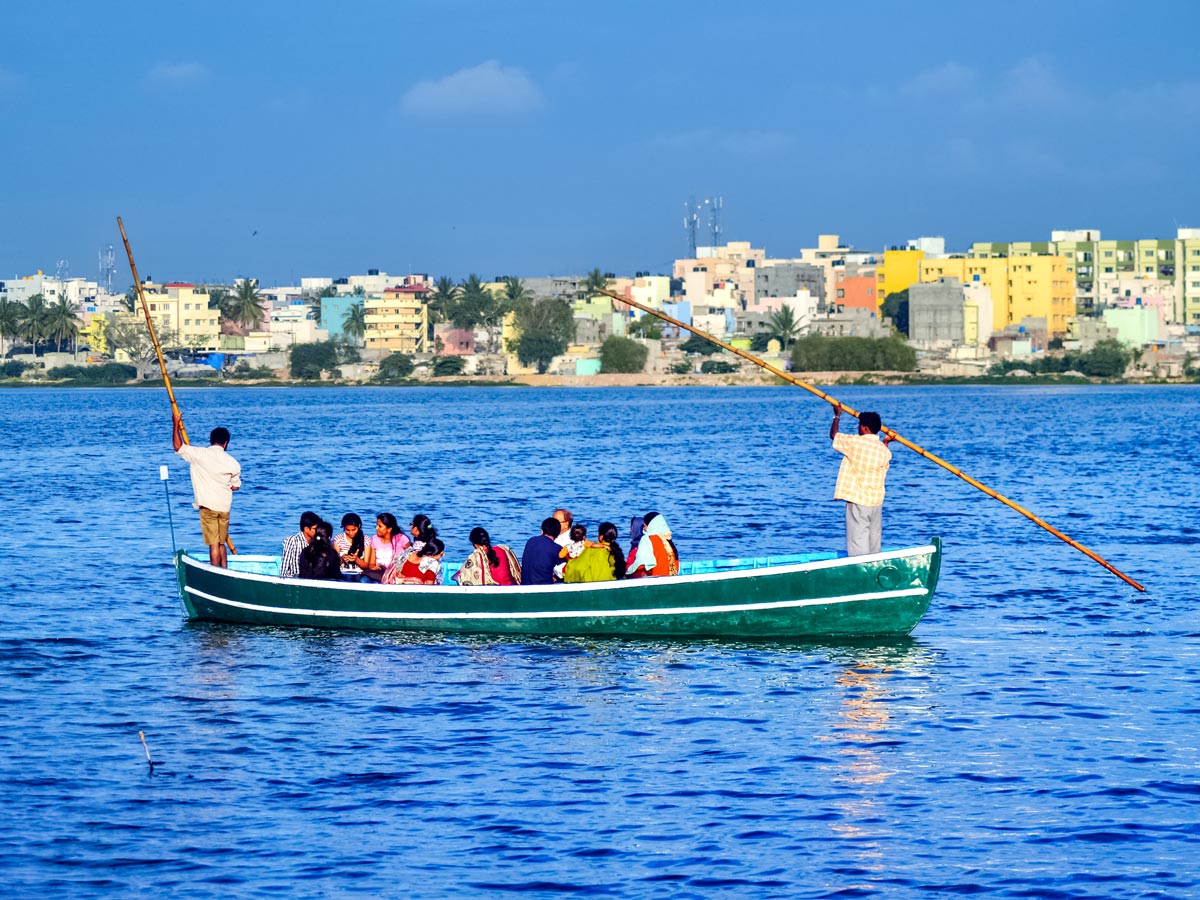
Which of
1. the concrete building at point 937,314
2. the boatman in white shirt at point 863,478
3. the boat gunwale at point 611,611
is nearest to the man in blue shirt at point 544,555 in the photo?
the boat gunwale at point 611,611

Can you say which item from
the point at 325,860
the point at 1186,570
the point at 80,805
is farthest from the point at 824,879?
the point at 1186,570

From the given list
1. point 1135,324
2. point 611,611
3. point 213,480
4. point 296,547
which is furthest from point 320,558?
point 1135,324

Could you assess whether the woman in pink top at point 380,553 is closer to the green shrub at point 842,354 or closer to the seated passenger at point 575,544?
the seated passenger at point 575,544

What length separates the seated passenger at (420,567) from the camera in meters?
20.5

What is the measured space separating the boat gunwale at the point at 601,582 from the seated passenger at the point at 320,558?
0.13 meters

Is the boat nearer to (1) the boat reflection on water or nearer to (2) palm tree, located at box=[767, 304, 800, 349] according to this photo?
(1) the boat reflection on water

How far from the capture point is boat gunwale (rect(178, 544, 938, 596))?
19.2 m

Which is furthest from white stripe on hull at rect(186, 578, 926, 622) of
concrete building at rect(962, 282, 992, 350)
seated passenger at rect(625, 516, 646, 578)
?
concrete building at rect(962, 282, 992, 350)

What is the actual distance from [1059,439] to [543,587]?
64867mm

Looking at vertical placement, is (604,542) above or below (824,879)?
above

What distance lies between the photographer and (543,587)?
65.2 feet

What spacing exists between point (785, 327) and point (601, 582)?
555ft

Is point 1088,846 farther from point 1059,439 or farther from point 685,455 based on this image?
point 1059,439

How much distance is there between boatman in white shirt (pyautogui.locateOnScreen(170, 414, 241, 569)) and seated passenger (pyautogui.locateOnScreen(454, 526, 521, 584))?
2.85 m
